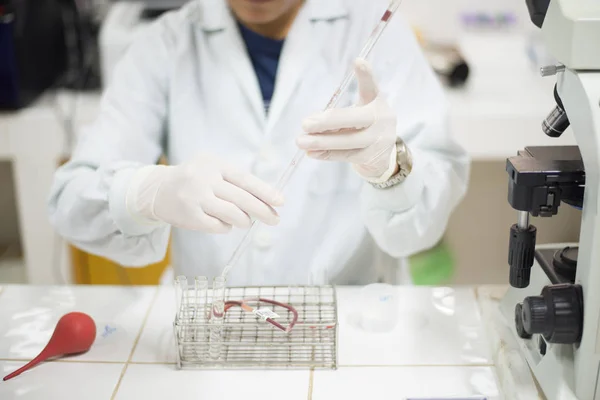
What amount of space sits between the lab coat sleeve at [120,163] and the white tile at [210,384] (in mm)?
279

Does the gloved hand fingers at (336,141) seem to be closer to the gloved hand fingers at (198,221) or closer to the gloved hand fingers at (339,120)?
the gloved hand fingers at (339,120)

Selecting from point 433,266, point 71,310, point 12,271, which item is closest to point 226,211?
point 71,310

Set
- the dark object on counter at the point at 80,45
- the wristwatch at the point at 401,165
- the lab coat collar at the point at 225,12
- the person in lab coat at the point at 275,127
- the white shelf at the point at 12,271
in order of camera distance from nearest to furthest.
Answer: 1. the wristwatch at the point at 401,165
2. the person in lab coat at the point at 275,127
3. the lab coat collar at the point at 225,12
4. the dark object on counter at the point at 80,45
5. the white shelf at the point at 12,271

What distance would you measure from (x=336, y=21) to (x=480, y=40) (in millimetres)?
1093

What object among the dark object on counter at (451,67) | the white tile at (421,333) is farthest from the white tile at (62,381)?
the dark object on counter at (451,67)

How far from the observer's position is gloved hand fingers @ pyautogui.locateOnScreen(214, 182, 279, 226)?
41.6 inches

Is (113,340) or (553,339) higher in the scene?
(553,339)

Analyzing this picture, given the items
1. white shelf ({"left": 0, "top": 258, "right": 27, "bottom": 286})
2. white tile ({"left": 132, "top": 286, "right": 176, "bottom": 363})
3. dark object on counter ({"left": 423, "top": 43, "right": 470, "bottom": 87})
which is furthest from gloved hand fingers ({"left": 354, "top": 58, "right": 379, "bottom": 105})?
white shelf ({"left": 0, "top": 258, "right": 27, "bottom": 286})

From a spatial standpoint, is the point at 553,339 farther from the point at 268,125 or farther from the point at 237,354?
the point at 268,125

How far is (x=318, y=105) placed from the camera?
4.77 feet

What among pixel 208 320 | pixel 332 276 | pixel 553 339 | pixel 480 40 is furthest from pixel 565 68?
pixel 480 40

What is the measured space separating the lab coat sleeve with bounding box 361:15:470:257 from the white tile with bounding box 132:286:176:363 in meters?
0.39

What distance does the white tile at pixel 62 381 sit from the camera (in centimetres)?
99

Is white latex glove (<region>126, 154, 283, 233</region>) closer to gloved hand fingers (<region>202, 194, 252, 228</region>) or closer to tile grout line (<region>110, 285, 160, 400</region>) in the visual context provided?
gloved hand fingers (<region>202, 194, 252, 228</region>)
